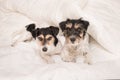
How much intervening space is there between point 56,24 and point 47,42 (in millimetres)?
254

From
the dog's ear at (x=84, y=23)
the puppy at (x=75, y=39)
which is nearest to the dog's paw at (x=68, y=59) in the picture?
the puppy at (x=75, y=39)

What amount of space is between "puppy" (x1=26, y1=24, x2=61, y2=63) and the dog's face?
0.09 meters

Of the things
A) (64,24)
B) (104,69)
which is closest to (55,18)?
(64,24)

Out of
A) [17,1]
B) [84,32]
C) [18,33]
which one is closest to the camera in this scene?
[84,32]

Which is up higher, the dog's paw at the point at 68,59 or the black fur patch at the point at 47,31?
the black fur patch at the point at 47,31

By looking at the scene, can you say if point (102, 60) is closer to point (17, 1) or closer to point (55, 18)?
point (55, 18)

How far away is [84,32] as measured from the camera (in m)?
1.41

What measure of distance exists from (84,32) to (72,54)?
0.16m

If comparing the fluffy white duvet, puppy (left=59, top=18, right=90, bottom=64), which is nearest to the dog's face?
puppy (left=59, top=18, right=90, bottom=64)

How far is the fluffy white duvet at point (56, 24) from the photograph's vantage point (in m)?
1.27

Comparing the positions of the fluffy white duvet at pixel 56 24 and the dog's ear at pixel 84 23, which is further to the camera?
the dog's ear at pixel 84 23

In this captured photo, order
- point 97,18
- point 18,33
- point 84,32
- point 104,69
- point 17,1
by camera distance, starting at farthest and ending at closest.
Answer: point 17,1 < point 18,33 < point 97,18 < point 84,32 < point 104,69

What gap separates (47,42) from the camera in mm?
1417

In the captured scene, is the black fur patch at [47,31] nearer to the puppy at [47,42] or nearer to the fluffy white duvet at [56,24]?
the puppy at [47,42]
